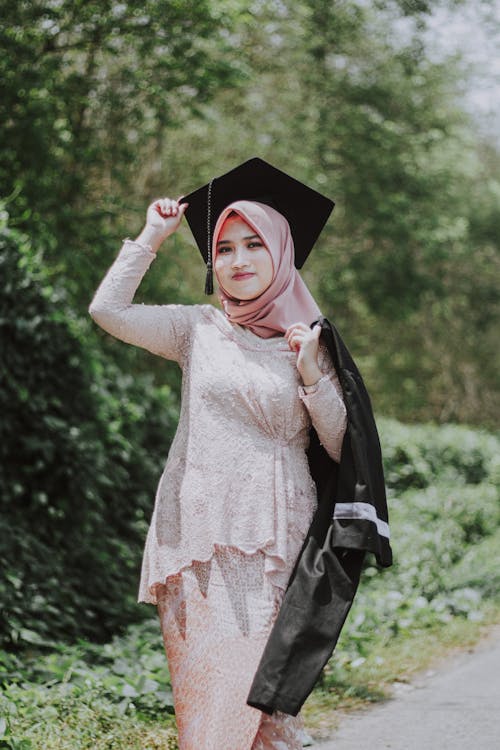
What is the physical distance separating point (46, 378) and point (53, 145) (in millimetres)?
4345

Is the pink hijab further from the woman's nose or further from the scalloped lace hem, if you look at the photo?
the scalloped lace hem

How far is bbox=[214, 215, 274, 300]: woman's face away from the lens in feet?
10.4

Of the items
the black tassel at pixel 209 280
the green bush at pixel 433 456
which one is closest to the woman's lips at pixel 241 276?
the black tassel at pixel 209 280

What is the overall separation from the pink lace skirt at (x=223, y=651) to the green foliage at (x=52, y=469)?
2857 mm

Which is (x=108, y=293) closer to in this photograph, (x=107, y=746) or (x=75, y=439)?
(x=107, y=746)

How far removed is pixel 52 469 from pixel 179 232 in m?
5.60

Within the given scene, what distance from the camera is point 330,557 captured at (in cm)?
293

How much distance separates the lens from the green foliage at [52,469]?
19.8 feet

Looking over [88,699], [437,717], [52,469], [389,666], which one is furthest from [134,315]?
[389,666]

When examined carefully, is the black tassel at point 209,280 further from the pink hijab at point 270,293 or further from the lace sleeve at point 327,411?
the lace sleeve at point 327,411

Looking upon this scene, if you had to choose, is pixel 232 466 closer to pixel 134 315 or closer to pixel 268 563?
pixel 268 563

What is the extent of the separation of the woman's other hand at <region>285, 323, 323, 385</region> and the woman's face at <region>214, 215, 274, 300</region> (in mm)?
234

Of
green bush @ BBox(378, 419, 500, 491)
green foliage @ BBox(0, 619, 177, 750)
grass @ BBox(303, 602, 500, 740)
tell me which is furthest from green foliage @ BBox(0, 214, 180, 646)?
green bush @ BBox(378, 419, 500, 491)

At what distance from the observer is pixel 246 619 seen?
115 inches
